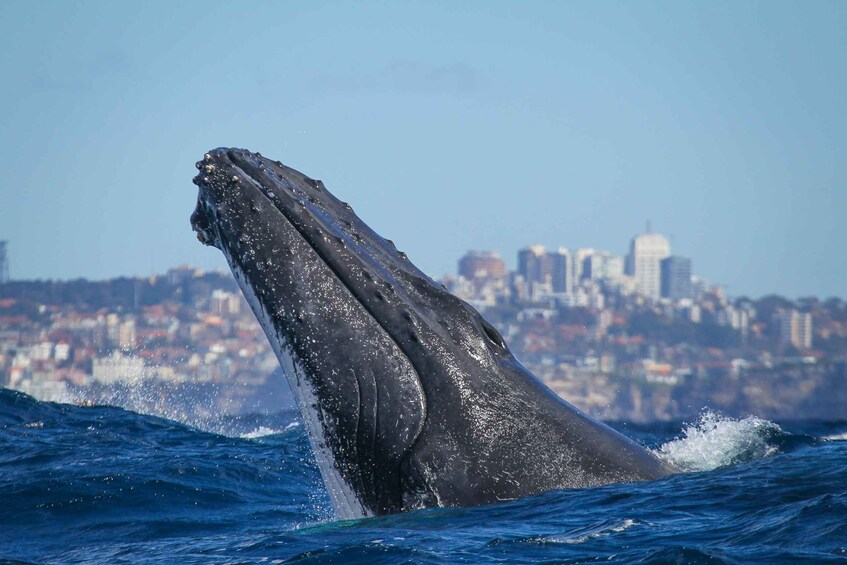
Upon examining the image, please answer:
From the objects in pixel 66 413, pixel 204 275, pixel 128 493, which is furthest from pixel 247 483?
pixel 204 275

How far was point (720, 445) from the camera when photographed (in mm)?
12008

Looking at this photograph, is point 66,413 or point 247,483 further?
point 66,413

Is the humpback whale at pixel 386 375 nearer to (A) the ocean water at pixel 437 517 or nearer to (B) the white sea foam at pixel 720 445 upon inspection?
(A) the ocean water at pixel 437 517

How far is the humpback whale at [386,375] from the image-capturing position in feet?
25.6

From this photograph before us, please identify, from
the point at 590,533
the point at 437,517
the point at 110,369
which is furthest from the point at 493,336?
→ the point at 110,369

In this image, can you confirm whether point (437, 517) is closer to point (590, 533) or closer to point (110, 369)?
point (590, 533)

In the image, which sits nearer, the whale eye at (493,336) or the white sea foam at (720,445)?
the whale eye at (493,336)

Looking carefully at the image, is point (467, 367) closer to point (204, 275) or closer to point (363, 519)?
point (363, 519)

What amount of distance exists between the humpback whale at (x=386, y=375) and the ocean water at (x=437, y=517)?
186 mm

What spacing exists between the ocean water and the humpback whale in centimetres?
19

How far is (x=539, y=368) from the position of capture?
593 feet

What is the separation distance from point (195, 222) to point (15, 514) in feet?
11.3

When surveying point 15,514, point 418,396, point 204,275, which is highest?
point 204,275

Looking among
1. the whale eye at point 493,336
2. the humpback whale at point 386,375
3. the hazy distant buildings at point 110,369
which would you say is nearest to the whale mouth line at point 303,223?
the humpback whale at point 386,375
